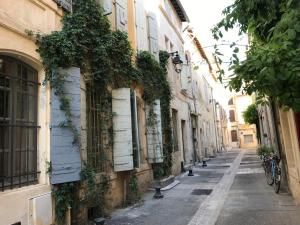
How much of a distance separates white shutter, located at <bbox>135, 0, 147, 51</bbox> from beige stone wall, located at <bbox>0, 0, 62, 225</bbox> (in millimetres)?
4405

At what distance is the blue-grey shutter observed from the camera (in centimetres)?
525

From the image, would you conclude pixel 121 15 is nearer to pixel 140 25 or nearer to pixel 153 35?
pixel 140 25

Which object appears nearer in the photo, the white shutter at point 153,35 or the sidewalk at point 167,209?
the sidewalk at point 167,209

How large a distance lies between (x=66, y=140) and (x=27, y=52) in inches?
64.6

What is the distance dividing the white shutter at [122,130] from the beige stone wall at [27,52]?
2.23m

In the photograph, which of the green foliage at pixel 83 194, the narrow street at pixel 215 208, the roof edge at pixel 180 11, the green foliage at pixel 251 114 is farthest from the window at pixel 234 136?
the green foliage at pixel 83 194

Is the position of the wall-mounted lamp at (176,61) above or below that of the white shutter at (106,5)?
above

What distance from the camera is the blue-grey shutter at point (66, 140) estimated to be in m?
5.25

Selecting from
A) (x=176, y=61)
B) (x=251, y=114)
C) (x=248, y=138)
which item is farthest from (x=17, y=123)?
(x=248, y=138)

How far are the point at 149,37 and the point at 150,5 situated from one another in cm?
173

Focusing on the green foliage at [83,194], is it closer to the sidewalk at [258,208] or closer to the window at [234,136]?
the sidewalk at [258,208]

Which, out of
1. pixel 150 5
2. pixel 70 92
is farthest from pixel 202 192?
pixel 150 5

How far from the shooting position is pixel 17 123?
4.91 metres

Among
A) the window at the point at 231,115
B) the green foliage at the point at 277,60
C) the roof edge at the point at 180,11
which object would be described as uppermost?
the roof edge at the point at 180,11
